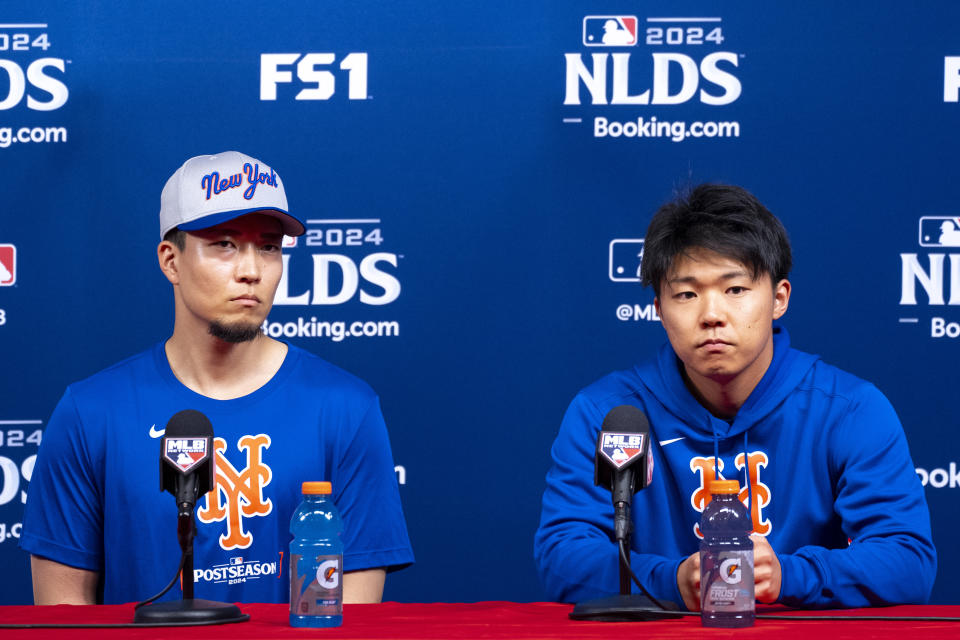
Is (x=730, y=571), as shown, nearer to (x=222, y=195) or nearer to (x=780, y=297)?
(x=780, y=297)

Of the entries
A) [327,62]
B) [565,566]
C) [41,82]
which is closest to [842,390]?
[565,566]

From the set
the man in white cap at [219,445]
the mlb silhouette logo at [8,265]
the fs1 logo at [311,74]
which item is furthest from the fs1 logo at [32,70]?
the man in white cap at [219,445]

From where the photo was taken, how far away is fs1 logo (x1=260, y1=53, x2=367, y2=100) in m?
2.86

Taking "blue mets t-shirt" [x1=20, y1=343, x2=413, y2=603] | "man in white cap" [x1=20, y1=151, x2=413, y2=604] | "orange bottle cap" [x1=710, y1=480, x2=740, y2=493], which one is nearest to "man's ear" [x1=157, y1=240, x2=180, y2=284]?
"man in white cap" [x1=20, y1=151, x2=413, y2=604]

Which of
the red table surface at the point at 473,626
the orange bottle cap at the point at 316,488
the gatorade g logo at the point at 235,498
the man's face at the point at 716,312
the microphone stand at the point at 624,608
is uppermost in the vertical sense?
the man's face at the point at 716,312

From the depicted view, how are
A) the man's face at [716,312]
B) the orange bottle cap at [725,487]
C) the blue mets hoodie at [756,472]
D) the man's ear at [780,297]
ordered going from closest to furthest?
the orange bottle cap at [725,487] → the blue mets hoodie at [756,472] → the man's face at [716,312] → the man's ear at [780,297]

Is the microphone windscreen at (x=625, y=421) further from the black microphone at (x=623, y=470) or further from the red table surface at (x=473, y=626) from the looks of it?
the red table surface at (x=473, y=626)

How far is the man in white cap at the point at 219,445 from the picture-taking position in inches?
80.2

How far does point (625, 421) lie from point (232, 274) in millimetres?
981

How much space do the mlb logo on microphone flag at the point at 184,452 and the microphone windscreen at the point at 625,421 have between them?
51 cm

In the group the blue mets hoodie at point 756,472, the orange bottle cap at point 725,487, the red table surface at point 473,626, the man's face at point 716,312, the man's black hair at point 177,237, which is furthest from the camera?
the man's black hair at point 177,237

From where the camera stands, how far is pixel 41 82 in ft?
9.39

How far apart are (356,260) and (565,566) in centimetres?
127

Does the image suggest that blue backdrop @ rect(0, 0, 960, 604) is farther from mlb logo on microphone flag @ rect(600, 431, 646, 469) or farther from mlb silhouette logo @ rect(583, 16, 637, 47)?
mlb logo on microphone flag @ rect(600, 431, 646, 469)
